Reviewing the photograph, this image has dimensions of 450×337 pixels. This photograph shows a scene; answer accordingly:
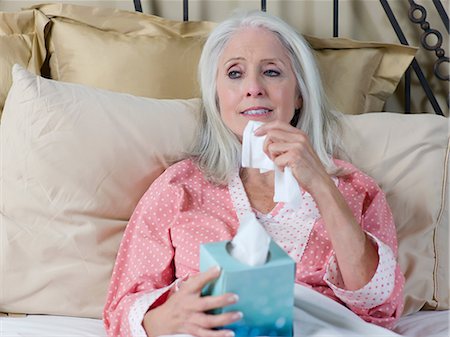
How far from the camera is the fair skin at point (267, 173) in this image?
1082 millimetres

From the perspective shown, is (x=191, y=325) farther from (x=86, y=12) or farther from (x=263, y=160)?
(x=86, y=12)

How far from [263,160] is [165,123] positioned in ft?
1.17

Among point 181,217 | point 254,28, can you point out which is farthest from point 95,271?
point 254,28

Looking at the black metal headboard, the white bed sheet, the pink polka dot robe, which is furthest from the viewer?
the black metal headboard

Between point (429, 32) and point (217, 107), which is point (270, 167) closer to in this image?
point (217, 107)

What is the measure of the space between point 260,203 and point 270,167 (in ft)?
0.69

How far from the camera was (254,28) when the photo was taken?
1.54 m

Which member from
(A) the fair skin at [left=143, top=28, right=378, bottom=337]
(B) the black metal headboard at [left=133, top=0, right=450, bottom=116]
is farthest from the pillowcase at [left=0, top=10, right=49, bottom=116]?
(A) the fair skin at [left=143, top=28, right=378, bottom=337]

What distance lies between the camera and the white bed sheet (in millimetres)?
1173

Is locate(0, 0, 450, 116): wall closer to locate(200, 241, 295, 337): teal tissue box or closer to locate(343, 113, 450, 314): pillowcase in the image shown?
locate(343, 113, 450, 314): pillowcase

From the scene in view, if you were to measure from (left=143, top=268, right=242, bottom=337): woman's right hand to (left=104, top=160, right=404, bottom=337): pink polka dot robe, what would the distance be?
0.24 ft

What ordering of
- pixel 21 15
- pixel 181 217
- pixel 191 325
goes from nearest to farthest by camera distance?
pixel 191 325 < pixel 181 217 < pixel 21 15

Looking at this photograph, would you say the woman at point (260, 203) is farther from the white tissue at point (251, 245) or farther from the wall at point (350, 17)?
the wall at point (350, 17)

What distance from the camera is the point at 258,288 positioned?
3.26 ft
